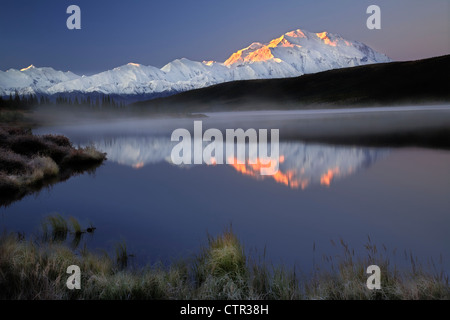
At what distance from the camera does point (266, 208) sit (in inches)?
530

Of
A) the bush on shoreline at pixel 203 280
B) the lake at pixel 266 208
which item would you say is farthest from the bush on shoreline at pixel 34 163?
the bush on shoreline at pixel 203 280

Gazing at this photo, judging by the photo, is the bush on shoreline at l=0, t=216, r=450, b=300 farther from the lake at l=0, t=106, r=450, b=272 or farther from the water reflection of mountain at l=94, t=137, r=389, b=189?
the water reflection of mountain at l=94, t=137, r=389, b=189

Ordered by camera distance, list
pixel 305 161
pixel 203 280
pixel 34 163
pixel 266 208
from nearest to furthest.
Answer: pixel 203 280 < pixel 266 208 < pixel 34 163 < pixel 305 161

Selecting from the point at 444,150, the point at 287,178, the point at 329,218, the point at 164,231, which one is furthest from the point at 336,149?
the point at 164,231

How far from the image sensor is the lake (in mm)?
9602

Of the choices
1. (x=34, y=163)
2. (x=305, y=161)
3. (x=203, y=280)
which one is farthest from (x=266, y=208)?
(x=34, y=163)

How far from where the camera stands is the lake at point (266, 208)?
9.60 metres

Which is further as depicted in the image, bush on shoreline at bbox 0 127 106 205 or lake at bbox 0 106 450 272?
bush on shoreline at bbox 0 127 106 205

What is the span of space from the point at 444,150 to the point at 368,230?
23.1 meters

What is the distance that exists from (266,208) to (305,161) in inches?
505

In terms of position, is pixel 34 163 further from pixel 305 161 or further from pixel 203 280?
pixel 305 161

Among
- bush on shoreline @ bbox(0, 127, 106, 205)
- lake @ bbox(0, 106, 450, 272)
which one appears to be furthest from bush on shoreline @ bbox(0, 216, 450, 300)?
bush on shoreline @ bbox(0, 127, 106, 205)

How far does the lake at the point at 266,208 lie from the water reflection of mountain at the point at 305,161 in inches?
5.7

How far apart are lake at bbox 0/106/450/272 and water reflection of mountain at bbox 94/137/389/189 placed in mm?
144
